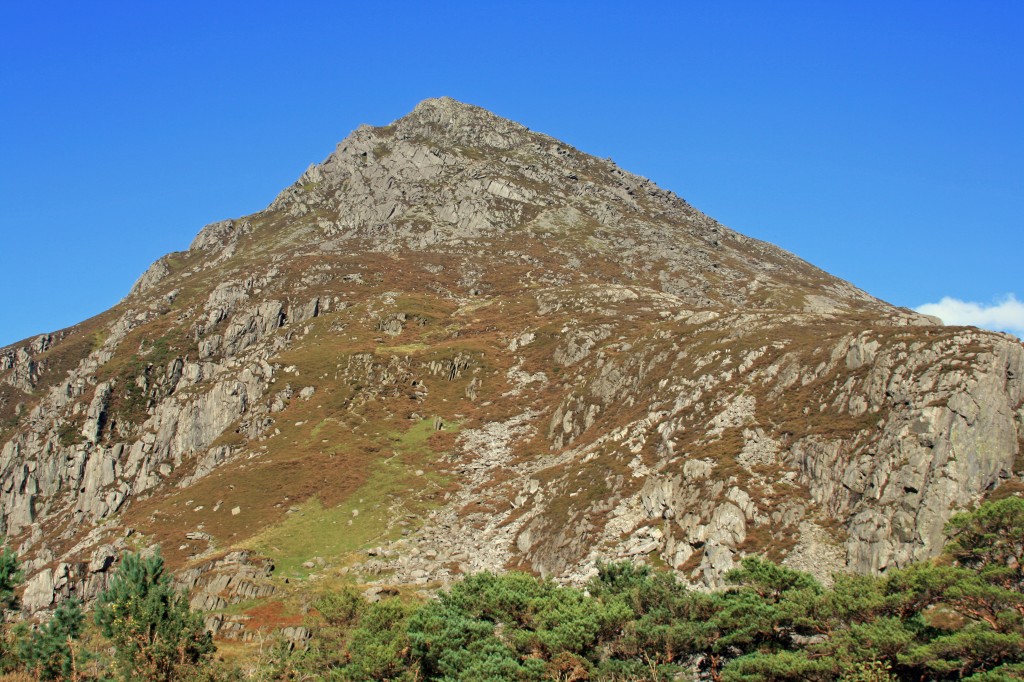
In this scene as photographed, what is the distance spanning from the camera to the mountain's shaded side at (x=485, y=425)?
5403 cm

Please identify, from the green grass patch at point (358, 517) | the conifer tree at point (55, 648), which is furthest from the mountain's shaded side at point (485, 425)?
the conifer tree at point (55, 648)

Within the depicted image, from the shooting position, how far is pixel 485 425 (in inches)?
3620

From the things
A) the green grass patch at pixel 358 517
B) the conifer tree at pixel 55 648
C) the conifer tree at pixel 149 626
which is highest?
the green grass patch at pixel 358 517

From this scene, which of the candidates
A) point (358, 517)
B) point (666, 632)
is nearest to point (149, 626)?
point (666, 632)

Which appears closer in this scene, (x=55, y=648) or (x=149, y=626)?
(x=149, y=626)

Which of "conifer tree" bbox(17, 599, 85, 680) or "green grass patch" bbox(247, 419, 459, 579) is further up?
"green grass patch" bbox(247, 419, 459, 579)

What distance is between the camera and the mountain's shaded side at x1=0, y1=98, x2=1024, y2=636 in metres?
54.0

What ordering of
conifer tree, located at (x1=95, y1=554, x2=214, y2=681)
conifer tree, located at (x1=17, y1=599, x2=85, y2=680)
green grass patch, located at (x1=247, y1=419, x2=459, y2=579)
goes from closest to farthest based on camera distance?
conifer tree, located at (x1=95, y1=554, x2=214, y2=681)
conifer tree, located at (x1=17, y1=599, x2=85, y2=680)
green grass patch, located at (x1=247, y1=419, x2=459, y2=579)

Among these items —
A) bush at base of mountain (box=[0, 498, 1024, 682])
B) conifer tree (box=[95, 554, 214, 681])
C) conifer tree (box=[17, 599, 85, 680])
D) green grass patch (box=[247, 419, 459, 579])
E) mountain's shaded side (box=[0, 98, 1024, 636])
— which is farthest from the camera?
green grass patch (box=[247, 419, 459, 579])

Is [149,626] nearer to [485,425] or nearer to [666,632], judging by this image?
[666,632]

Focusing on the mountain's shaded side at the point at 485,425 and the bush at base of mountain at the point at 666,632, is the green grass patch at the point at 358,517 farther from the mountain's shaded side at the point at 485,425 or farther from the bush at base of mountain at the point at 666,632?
the bush at base of mountain at the point at 666,632

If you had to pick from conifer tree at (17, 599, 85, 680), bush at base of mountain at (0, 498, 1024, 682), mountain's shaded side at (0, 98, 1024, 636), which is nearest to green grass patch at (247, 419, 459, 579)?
mountain's shaded side at (0, 98, 1024, 636)

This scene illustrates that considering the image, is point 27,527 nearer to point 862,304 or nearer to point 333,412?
point 333,412

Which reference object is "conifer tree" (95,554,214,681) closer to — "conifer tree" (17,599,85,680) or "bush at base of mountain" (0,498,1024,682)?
"bush at base of mountain" (0,498,1024,682)
